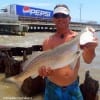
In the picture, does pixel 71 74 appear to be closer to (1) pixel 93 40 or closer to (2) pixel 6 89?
(1) pixel 93 40

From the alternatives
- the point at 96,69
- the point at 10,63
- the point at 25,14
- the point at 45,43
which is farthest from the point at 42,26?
the point at 45,43

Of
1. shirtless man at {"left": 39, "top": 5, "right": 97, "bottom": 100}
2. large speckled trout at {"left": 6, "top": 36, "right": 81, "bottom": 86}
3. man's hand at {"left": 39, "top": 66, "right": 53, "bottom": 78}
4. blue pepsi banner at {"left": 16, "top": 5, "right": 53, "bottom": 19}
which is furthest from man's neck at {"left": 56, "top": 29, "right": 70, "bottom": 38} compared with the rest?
blue pepsi banner at {"left": 16, "top": 5, "right": 53, "bottom": 19}

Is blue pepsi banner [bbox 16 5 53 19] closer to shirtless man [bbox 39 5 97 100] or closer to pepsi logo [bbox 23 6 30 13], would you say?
pepsi logo [bbox 23 6 30 13]

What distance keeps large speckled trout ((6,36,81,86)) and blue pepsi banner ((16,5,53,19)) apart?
7743 centimetres

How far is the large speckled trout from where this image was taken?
13.0 feet

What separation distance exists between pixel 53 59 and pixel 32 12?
3163 inches

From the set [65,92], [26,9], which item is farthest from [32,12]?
[65,92]

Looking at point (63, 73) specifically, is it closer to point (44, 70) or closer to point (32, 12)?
point (44, 70)

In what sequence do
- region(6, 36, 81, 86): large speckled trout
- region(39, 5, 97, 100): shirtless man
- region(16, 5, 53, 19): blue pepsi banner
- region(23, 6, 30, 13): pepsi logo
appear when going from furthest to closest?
region(16, 5, 53, 19): blue pepsi banner
region(23, 6, 30, 13): pepsi logo
region(39, 5, 97, 100): shirtless man
region(6, 36, 81, 86): large speckled trout

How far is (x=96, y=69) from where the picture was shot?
18203mm

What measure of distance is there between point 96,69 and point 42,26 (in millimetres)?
56730

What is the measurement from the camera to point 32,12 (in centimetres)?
8375

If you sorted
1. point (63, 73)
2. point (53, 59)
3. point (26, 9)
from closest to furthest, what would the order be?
point (53, 59) < point (63, 73) < point (26, 9)

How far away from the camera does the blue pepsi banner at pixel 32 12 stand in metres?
81.2
